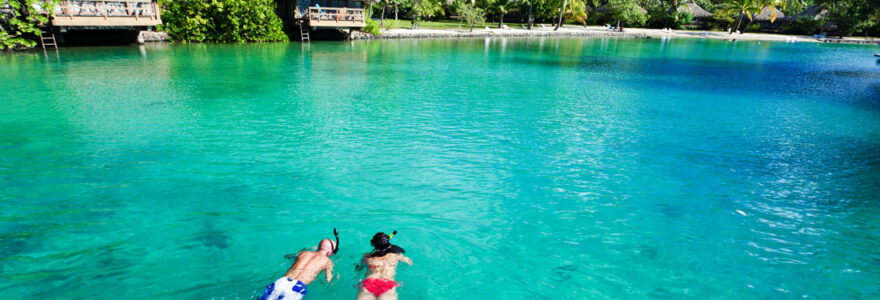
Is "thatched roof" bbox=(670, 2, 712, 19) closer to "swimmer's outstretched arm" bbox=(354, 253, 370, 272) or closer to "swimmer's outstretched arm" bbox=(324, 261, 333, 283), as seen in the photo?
"swimmer's outstretched arm" bbox=(354, 253, 370, 272)

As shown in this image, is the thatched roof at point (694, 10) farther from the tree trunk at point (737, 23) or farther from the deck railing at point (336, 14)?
the deck railing at point (336, 14)

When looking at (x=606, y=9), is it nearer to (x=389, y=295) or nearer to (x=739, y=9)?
(x=739, y=9)

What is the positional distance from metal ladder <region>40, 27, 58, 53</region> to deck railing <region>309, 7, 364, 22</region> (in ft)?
58.1

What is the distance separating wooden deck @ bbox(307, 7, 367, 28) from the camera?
41031 millimetres

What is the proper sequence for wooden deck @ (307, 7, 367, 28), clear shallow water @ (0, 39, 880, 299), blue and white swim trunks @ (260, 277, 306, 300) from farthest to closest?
wooden deck @ (307, 7, 367, 28) < clear shallow water @ (0, 39, 880, 299) < blue and white swim trunks @ (260, 277, 306, 300)

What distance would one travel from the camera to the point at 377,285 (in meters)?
5.95

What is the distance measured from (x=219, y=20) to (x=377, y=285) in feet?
127

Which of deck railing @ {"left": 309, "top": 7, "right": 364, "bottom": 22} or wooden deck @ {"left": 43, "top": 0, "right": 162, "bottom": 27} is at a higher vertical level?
deck railing @ {"left": 309, "top": 7, "right": 364, "bottom": 22}

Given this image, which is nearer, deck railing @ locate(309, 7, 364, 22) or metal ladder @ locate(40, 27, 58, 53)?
metal ladder @ locate(40, 27, 58, 53)

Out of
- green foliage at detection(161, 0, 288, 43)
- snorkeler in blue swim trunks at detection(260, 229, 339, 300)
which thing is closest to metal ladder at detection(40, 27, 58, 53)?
green foliage at detection(161, 0, 288, 43)

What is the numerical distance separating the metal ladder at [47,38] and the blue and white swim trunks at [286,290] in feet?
109

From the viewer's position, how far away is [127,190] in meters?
9.48

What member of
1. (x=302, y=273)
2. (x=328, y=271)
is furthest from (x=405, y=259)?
(x=302, y=273)

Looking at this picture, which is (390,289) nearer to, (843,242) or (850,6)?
(843,242)
